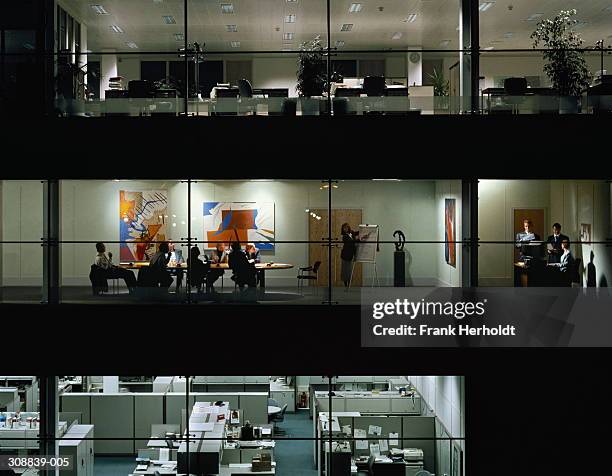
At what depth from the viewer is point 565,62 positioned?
1103cm

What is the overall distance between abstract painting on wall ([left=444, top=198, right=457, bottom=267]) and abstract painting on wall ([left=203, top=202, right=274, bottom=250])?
8.46ft

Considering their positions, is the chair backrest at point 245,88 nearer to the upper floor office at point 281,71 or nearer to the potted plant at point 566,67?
the upper floor office at point 281,71

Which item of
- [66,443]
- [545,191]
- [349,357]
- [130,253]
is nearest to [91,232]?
[130,253]

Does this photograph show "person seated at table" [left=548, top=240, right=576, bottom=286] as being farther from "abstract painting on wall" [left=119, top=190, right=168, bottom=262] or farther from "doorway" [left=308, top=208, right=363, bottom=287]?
"abstract painting on wall" [left=119, top=190, right=168, bottom=262]

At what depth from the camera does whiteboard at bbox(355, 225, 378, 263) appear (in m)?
10.6

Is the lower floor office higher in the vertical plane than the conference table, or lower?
lower

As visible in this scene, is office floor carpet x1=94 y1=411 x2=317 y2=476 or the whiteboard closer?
office floor carpet x1=94 y1=411 x2=317 y2=476

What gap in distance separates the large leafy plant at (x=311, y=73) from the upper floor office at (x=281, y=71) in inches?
0.6

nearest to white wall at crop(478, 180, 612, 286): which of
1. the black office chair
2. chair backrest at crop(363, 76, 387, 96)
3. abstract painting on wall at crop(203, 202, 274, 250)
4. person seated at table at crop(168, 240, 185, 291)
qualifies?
chair backrest at crop(363, 76, 387, 96)

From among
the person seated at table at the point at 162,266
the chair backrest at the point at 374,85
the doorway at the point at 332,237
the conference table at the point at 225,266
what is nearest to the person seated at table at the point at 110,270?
the conference table at the point at 225,266

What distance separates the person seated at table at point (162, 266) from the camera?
10.5m

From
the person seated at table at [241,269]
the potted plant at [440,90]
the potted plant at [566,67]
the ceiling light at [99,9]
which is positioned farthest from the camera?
the ceiling light at [99,9]

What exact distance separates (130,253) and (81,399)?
2286mm

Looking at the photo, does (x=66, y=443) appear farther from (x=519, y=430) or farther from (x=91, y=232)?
(x=519, y=430)
